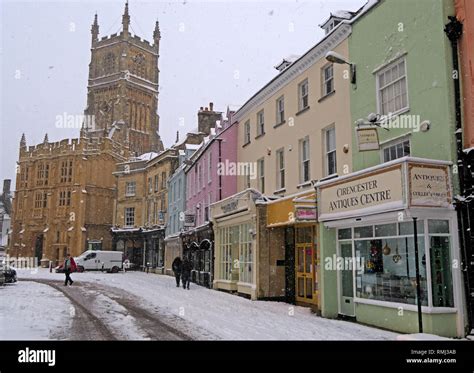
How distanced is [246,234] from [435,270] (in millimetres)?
9462

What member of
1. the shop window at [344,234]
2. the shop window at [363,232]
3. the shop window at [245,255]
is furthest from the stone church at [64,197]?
the shop window at [363,232]

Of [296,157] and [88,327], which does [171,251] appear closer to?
[296,157]

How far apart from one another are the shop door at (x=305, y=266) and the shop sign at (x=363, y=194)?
3044 mm

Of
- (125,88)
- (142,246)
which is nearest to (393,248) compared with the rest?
(142,246)

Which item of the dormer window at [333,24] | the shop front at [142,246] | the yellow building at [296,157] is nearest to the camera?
the yellow building at [296,157]

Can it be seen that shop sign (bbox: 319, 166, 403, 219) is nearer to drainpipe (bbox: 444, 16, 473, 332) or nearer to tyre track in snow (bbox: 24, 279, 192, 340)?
drainpipe (bbox: 444, 16, 473, 332)

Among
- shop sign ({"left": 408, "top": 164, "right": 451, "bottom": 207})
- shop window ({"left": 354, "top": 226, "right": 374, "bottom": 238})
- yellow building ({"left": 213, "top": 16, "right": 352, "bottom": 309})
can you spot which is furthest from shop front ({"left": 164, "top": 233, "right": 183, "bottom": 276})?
shop sign ({"left": 408, "top": 164, "right": 451, "bottom": 207})

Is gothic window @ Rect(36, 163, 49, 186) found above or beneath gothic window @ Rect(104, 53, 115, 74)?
beneath

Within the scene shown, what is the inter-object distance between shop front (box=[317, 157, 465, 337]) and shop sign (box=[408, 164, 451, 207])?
0.06 feet

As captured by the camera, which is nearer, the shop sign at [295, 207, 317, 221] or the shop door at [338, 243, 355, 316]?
the shop door at [338, 243, 355, 316]

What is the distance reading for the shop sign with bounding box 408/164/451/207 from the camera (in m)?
8.62

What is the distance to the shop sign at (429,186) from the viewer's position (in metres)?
8.62

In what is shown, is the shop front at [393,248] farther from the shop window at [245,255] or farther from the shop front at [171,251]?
the shop front at [171,251]

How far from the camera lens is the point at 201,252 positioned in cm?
2434
